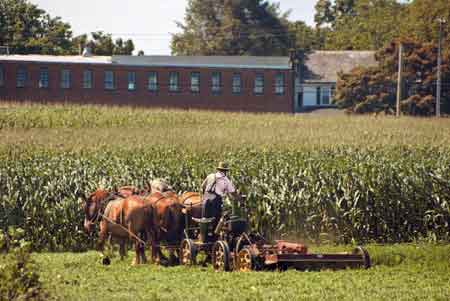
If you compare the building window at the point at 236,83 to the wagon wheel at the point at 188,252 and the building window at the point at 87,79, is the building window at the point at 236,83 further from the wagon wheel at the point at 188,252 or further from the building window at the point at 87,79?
the wagon wheel at the point at 188,252

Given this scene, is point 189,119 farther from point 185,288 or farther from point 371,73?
point 185,288

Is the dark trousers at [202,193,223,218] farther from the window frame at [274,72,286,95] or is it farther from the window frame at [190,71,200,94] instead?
the window frame at [274,72,286,95]

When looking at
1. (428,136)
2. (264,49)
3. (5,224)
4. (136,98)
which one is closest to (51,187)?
(5,224)

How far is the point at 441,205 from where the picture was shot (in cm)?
2567

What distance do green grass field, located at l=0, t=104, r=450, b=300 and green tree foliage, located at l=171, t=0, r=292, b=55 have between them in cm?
6083

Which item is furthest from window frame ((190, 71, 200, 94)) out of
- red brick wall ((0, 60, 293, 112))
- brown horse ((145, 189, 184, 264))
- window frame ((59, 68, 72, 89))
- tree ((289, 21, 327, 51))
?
brown horse ((145, 189, 184, 264))

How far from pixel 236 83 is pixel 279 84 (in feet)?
10.2

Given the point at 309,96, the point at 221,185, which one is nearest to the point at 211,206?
the point at 221,185

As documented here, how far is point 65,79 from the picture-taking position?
74125mm

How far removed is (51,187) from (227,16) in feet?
262

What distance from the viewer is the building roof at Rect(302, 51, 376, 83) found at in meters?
92.7

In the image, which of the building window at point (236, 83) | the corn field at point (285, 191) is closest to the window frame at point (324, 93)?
the building window at point (236, 83)

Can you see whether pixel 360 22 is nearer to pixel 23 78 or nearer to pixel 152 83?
pixel 152 83

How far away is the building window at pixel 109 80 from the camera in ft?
245
